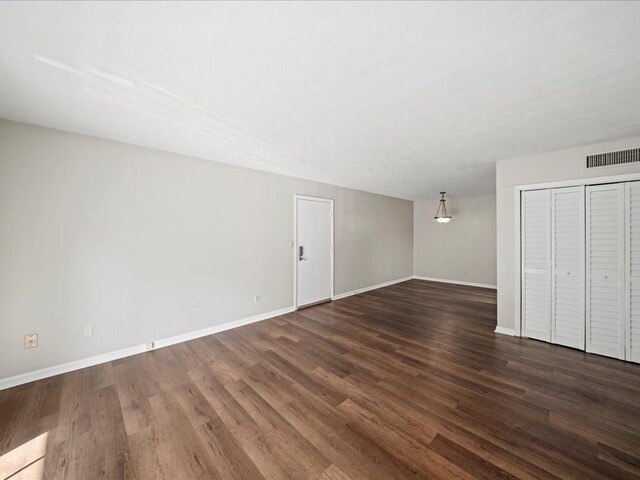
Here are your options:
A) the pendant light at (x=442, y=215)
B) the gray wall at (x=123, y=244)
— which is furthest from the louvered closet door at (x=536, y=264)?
the gray wall at (x=123, y=244)

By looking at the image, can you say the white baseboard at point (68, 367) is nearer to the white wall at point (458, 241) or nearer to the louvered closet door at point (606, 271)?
the louvered closet door at point (606, 271)

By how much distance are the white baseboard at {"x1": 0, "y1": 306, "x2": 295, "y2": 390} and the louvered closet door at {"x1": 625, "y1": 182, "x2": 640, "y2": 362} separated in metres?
4.76

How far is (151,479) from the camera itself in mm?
1407

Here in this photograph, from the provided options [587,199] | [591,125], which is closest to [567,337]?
[587,199]

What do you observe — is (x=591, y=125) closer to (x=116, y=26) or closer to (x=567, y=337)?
(x=567, y=337)

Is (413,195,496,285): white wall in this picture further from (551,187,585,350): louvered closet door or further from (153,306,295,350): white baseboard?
(153,306,295,350): white baseboard

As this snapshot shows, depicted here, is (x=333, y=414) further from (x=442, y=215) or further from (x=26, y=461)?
(x=442, y=215)

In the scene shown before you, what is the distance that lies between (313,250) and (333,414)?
10.4 feet

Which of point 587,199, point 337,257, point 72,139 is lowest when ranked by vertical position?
point 337,257

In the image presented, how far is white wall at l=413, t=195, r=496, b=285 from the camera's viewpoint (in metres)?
6.43

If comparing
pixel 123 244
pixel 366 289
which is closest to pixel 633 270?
pixel 366 289

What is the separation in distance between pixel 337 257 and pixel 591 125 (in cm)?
407

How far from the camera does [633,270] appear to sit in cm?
271

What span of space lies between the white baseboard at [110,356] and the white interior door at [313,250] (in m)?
1.17
